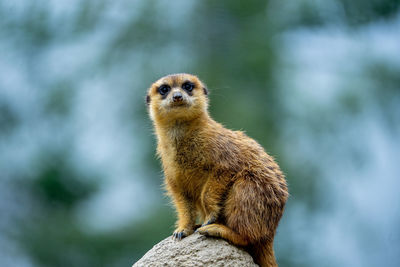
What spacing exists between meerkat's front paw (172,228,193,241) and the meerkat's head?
0.91 metres

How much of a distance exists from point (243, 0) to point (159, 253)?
31.6ft

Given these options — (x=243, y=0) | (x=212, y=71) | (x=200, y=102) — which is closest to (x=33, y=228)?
(x=212, y=71)

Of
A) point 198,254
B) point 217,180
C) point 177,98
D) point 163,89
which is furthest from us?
point 163,89

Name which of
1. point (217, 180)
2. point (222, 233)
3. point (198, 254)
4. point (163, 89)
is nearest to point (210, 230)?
point (222, 233)

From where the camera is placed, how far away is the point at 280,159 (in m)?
11.0

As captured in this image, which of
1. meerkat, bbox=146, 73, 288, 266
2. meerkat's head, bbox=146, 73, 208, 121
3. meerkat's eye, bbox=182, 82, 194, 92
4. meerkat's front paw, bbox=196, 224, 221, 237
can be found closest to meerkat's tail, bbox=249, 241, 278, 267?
meerkat, bbox=146, 73, 288, 266

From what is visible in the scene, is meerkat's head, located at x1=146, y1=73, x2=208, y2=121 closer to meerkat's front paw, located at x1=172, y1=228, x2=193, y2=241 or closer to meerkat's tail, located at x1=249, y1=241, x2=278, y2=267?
meerkat's front paw, located at x1=172, y1=228, x2=193, y2=241

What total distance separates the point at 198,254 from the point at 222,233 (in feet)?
0.78

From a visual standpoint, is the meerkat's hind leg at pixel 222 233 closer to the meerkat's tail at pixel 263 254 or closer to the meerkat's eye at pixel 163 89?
the meerkat's tail at pixel 263 254

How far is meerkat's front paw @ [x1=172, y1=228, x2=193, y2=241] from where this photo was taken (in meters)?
4.69

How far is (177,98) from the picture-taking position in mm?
5066

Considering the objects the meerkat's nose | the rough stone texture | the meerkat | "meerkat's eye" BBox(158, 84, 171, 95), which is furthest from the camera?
"meerkat's eye" BBox(158, 84, 171, 95)

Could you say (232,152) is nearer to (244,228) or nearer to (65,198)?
(244,228)

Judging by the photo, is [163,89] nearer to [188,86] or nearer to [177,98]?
[188,86]
